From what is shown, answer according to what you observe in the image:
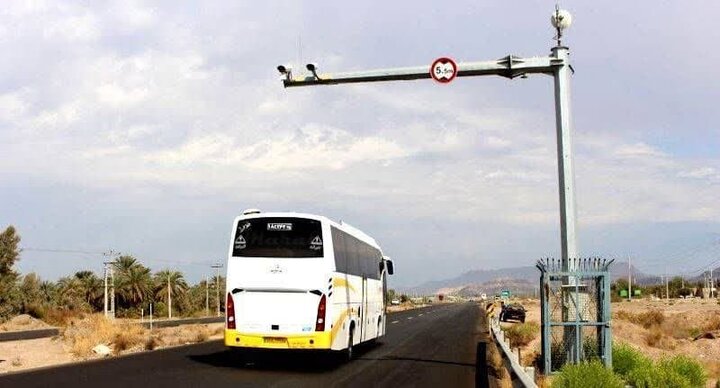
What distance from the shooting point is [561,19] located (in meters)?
17.5

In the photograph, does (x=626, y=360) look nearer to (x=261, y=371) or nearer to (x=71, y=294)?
(x=261, y=371)

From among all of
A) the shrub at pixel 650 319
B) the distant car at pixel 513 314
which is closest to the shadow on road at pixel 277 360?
the distant car at pixel 513 314

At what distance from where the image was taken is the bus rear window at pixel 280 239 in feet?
59.3

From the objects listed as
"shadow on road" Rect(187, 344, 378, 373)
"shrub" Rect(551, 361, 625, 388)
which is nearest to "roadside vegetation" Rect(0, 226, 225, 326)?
"shadow on road" Rect(187, 344, 378, 373)

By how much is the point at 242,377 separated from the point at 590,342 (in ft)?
23.8

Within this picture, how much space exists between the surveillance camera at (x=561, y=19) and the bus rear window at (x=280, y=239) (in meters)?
7.05

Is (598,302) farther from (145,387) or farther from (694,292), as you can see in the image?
(694,292)

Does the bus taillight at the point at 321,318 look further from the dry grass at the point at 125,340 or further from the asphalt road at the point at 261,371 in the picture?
the dry grass at the point at 125,340

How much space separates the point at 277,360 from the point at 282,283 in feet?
13.2

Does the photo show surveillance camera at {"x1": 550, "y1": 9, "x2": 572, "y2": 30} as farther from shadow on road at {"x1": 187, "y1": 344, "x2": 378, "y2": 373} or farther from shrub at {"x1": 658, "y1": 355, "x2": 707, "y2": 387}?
shadow on road at {"x1": 187, "y1": 344, "x2": 378, "y2": 373}

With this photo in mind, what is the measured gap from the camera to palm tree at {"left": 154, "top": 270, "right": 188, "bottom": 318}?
89.9 m

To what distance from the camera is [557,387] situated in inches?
485

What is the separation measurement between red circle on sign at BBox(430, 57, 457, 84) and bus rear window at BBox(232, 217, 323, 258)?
14.3ft

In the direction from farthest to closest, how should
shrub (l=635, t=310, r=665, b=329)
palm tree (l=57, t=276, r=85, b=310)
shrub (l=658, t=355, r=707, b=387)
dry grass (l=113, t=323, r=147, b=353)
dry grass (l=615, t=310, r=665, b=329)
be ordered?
palm tree (l=57, t=276, r=85, b=310) → shrub (l=635, t=310, r=665, b=329) → dry grass (l=615, t=310, r=665, b=329) → dry grass (l=113, t=323, r=147, b=353) → shrub (l=658, t=355, r=707, b=387)
